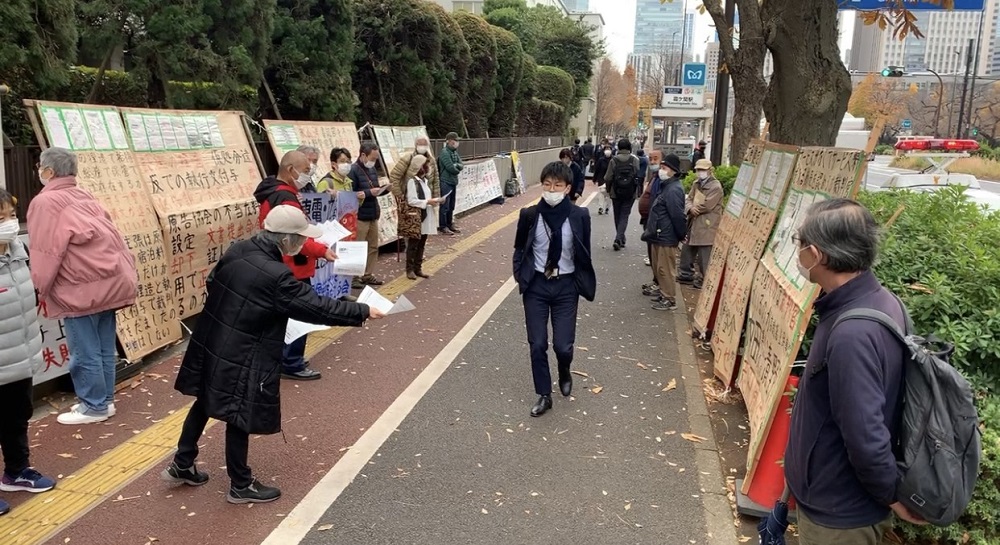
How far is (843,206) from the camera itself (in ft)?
8.14

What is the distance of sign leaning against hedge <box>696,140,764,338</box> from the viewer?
7.12 metres

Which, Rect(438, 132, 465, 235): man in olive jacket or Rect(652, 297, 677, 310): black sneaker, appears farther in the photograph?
Rect(438, 132, 465, 235): man in olive jacket

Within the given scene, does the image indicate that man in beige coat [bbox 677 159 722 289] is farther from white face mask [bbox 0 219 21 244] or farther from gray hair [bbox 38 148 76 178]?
white face mask [bbox 0 219 21 244]

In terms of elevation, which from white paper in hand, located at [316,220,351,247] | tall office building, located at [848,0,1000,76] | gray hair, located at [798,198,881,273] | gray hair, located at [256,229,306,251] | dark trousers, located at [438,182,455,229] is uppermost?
tall office building, located at [848,0,1000,76]

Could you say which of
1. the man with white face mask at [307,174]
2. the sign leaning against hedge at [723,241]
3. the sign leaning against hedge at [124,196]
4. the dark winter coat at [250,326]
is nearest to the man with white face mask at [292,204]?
the man with white face mask at [307,174]

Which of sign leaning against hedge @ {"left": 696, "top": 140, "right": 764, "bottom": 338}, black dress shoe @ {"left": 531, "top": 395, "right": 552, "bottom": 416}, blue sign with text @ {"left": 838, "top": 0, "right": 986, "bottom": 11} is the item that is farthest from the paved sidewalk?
blue sign with text @ {"left": 838, "top": 0, "right": 986, "bottom": 11}

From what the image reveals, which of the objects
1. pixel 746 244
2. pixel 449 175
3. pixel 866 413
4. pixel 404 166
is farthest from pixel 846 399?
pixel 449 175

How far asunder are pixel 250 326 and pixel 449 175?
10.9 m

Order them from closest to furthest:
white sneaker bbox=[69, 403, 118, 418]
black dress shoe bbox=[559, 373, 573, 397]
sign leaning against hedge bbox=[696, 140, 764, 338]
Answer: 1. white sneaker bbox=[69, 403, 118, 418]
2. black dress shoe bbox=[559, 373, 573, 397]
3. sign leaning against hedge bbox=[696, 140, 764, 338]

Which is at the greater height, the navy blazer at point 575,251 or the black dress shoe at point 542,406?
the navy blazer at point 575,251

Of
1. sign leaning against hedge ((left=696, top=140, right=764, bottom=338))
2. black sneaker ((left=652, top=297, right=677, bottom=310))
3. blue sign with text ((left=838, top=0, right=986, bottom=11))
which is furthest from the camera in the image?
black sneaker ((left=652, top=297, right=677, bottom=310))

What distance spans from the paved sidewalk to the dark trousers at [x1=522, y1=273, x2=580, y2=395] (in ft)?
1.23

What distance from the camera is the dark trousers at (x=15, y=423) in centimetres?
402

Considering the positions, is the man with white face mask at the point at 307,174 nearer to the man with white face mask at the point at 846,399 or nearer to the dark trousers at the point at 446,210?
the man with white face mask at the point at 846,399
